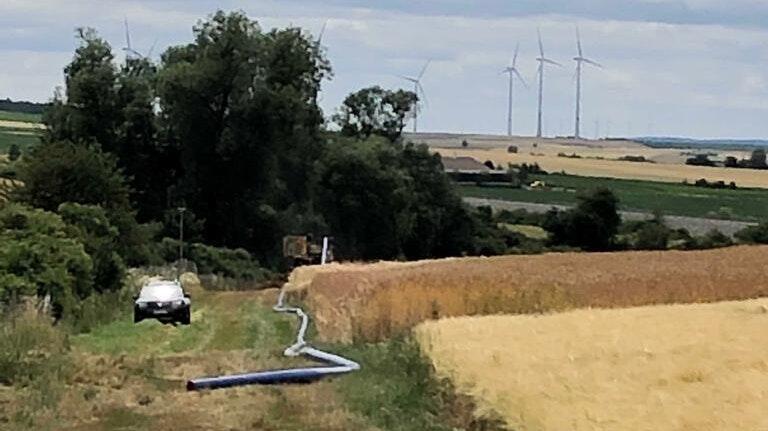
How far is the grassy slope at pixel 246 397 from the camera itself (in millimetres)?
18172

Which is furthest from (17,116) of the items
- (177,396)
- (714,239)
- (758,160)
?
(177,396)

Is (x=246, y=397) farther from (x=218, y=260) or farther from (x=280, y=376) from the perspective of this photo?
(x=218, y=260)

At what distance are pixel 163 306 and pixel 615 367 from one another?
27.1 meters

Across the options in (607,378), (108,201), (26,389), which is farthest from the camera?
(108,201)

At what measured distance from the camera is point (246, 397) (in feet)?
68.3

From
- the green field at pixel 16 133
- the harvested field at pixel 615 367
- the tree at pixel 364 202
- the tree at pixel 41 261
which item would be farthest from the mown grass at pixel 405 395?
the green field at pixel 16 133

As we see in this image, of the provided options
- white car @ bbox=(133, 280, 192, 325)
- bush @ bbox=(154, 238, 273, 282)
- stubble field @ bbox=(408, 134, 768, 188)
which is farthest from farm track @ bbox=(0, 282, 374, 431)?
stubble field @ bbox=(408, 134, 768, 188)

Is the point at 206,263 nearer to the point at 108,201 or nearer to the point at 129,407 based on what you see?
the point at 108,201

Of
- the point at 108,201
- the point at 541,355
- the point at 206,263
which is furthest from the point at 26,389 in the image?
the point at 206,263

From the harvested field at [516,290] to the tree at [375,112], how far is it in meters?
66.0

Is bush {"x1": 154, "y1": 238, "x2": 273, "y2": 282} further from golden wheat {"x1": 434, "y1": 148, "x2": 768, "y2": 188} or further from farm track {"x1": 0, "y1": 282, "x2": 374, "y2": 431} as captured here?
farm track {"x1": 0, "y1": 282, "x2": 374, "y2": 431}

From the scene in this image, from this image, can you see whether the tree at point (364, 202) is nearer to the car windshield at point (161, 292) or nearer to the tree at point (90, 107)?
the tree at point (90, 107)

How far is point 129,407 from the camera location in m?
20.2

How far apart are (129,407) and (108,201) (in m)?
42.9
